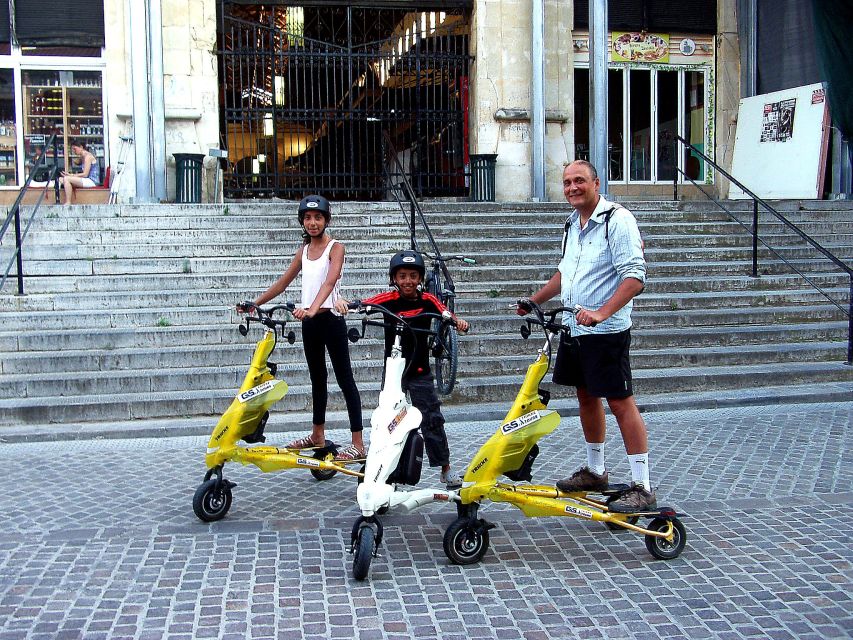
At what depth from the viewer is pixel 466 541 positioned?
4.81 m

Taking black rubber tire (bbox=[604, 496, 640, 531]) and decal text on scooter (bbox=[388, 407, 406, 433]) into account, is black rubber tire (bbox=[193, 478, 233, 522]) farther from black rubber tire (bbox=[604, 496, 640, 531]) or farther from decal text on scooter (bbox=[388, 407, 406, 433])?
black rubber tire (bbox=[604, 496, 640, 531])

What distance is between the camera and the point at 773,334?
10.4 metres

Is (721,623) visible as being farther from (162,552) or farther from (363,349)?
(363,349)

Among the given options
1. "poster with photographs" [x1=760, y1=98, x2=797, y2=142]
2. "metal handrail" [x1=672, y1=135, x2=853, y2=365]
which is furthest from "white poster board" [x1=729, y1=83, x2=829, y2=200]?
"metal handrail" [x1=672, y1=135, x2=853, y2=365]

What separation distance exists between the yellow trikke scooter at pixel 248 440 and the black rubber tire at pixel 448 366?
8.59 ft

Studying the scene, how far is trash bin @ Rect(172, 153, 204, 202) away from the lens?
14180 mm

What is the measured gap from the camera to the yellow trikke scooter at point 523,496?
479 cm

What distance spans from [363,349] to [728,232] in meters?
6.39

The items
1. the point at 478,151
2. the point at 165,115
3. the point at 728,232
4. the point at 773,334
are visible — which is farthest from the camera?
the point at 478,151

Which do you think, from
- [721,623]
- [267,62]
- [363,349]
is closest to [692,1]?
[267,62]

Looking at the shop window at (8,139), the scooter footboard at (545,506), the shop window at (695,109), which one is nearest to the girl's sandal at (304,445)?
the scooter footboard at (545,506)

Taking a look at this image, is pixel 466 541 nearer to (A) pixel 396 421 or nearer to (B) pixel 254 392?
(A) pixel 396 421

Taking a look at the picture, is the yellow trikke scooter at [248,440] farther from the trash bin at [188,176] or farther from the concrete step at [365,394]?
the trash bin at [188,176]

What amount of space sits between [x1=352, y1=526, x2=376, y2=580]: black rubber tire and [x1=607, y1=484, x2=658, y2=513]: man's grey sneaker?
4.19 feet
